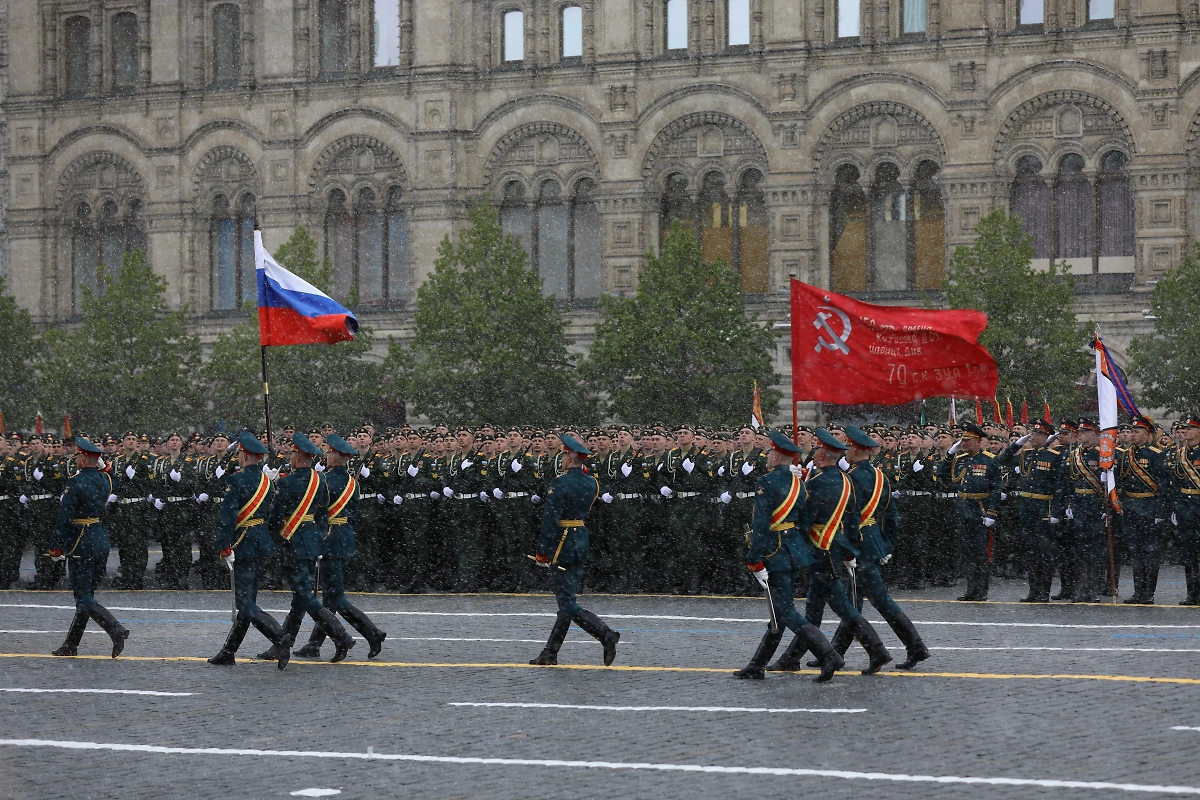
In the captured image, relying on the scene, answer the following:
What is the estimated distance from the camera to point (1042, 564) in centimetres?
1995

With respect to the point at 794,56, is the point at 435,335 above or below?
below

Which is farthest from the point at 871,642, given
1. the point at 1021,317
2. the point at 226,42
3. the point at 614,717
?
the point at 226,42

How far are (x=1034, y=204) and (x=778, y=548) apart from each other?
2768 cm

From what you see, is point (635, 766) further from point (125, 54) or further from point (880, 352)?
point (125, 54)

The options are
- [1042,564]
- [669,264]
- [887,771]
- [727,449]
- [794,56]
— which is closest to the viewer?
[887,771]

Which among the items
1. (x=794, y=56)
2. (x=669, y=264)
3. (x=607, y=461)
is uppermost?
(x=794, y=56)

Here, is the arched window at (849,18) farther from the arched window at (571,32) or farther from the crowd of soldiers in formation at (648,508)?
the crowd of soldiers in formation at (648,508)

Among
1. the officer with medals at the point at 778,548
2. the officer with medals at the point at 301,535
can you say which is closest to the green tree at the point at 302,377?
the officer with medals at the point at 301,535

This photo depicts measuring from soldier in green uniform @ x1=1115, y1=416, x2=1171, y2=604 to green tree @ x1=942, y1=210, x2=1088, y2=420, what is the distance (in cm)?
1542

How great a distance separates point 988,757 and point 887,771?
72 cm

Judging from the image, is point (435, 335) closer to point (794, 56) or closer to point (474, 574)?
point (794, 56)

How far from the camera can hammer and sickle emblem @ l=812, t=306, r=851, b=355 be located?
17.3m

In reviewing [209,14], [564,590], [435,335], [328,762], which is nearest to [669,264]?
[435,335]

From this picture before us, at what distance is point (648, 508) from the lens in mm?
21641
